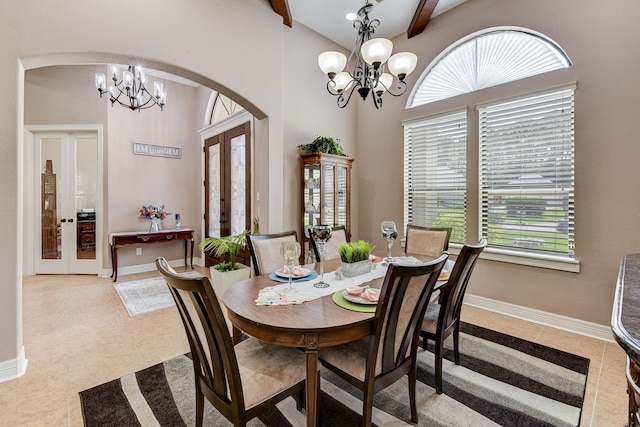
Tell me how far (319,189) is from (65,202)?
4.46m

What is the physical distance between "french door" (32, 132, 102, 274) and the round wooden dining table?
4947mm

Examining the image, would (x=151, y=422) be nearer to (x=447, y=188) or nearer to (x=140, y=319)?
(x=140, y=319)

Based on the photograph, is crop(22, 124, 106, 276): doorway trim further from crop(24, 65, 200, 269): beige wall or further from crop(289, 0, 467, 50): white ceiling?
crop(289, 0, 467, 50): white ceiling

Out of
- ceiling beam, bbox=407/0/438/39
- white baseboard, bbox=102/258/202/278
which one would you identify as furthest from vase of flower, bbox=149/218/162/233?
ceiling beam, bbox=407/0/438/39

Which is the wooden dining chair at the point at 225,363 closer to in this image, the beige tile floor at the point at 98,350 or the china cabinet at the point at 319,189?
the beige tile floor at the point at 98,350

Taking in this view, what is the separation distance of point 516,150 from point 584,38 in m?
1.13

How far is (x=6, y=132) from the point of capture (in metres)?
2.10

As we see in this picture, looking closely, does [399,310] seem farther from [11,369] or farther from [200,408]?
[11,369]

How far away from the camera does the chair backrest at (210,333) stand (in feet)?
3.76

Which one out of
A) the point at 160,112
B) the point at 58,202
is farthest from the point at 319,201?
the point at 58,202

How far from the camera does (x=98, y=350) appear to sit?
2574mm

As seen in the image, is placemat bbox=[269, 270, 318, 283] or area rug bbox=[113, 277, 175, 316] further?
area rug bbox=[113, 277, 175, 316]

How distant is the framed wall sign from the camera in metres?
5.23

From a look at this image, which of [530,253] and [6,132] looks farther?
[530,253]
